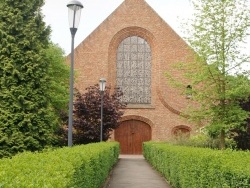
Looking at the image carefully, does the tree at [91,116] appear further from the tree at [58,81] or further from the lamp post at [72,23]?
the lamp post at [72,23]

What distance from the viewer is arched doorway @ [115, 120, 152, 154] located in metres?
35.5

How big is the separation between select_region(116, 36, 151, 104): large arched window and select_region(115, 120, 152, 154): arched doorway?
199 centimetres

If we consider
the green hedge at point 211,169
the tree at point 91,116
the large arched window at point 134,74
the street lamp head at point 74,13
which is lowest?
the green hedge at point 211,169

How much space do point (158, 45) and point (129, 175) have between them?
63.9ft

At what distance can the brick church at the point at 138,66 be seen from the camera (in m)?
34.8

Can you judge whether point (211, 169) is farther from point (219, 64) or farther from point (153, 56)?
point (153, 56)

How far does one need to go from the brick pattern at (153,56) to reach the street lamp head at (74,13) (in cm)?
2297

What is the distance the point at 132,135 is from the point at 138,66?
600 centimetres

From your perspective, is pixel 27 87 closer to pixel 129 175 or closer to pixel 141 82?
pixel 129 175

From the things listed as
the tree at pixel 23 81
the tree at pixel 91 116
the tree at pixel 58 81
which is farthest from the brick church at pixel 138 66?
the tree at pixel 23 81

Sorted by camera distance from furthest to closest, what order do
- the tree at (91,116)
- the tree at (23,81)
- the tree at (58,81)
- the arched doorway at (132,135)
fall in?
the arched doorway at (132,135) → the tree at (58,81) → the tree at (91,116) → the tree at (23,81)

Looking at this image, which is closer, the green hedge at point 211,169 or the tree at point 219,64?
the green hedge at point 211,169

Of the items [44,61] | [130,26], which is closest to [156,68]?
[130,26]

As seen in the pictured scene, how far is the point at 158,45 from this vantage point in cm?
3541
